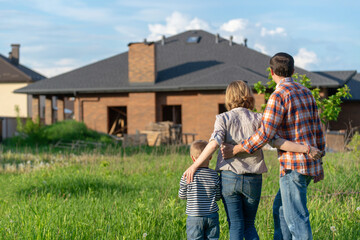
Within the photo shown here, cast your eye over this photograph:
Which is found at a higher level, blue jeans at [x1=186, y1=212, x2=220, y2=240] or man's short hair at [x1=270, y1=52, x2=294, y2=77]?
man's short hair at [x1=270, y1=52, x2=294, y2=77]

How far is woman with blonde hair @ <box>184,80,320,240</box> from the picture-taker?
3.89 metres

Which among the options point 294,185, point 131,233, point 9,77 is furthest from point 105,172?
point 9,77

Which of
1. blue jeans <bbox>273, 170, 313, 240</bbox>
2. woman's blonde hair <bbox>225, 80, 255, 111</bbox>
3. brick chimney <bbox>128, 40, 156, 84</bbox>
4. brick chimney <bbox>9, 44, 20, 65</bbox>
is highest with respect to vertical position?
brick chimney <bbox>9, 44, 20, 65</bbox>

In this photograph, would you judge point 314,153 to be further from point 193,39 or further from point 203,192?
point 193,39

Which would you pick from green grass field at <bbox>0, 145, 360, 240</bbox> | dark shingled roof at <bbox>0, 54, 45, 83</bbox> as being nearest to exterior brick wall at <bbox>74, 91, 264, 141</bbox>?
green grass field at <bbox>0, 145, 360, 240</bbox>

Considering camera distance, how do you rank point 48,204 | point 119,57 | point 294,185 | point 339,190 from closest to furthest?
1. point 294,185
2. point 48,204
3. point 339,190
4. point 119,57

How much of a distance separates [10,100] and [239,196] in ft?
126

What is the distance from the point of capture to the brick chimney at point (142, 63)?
76.9 ft

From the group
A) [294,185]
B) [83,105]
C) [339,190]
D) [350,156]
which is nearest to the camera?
[294,185]

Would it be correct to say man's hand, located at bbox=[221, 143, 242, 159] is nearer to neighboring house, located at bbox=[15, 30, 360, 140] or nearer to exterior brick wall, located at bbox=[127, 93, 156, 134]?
neighboring house, located at bbox=[15, 30, 360, 140]

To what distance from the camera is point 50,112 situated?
28.4m

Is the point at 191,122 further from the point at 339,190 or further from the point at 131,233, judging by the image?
the point at 131,233

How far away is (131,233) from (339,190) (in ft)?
13.0

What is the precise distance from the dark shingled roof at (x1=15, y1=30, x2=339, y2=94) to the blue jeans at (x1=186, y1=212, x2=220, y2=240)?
56.4 feet
